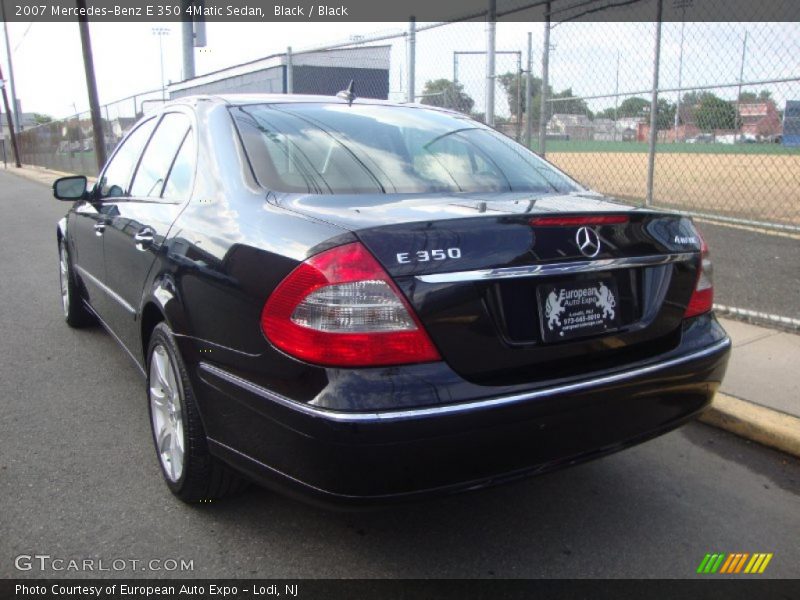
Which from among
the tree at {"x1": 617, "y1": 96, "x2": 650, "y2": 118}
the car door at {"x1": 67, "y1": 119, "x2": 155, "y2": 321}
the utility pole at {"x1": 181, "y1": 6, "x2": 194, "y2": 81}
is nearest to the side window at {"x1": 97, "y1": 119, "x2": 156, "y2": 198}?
the car door at {"x1": 67, "y1": 119, "x2": 155, "y2": 321}

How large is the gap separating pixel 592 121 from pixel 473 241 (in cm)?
611

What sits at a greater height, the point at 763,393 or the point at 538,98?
the point at 538,98

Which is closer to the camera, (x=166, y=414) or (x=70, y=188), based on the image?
(x=166, y=414)

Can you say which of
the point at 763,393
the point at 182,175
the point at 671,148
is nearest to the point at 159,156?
the point at 182,175

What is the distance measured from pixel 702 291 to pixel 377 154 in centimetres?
145

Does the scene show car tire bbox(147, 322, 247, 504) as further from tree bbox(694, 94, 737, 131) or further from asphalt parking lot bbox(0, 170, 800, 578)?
tree bbox(694, 94, 737, 131)

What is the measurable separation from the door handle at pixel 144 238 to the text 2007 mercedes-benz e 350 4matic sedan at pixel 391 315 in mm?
17

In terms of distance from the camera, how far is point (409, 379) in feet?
6.70

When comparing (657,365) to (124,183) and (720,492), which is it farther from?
(124,183)

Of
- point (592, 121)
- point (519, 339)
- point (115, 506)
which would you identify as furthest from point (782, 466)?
point (592, 121)

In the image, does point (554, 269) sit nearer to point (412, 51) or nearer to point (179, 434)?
point (179, 434)

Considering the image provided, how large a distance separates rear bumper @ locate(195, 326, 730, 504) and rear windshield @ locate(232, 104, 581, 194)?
0.88 m

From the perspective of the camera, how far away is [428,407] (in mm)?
2027

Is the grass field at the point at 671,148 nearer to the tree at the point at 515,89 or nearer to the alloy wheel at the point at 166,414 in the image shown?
the tree at the point at 515,89
